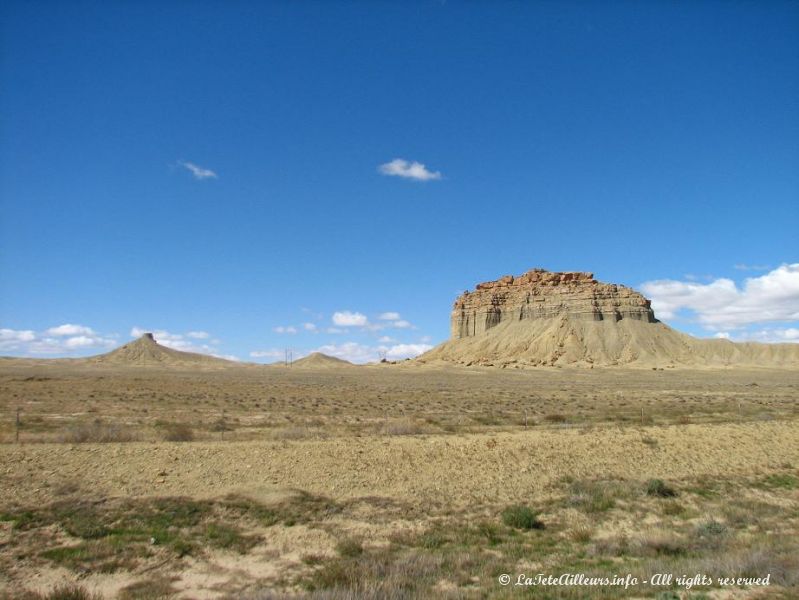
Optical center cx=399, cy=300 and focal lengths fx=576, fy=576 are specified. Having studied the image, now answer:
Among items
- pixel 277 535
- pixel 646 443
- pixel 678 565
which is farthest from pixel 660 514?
pixel 277 535

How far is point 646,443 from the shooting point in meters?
20.3

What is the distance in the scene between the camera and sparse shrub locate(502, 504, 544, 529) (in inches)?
502

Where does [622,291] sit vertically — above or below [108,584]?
above

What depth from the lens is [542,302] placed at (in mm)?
165500

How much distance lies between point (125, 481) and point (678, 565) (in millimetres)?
12527

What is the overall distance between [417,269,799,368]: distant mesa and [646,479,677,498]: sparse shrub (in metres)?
115

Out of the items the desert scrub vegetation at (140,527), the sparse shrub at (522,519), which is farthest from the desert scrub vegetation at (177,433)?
the sparse shrub at (522,519)

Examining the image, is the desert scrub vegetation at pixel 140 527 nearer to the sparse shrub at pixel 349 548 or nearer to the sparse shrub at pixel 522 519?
the sparse shrub at pixel 349 548

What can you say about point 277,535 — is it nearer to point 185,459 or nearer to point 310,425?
point 185,459

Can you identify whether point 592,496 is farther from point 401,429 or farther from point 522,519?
point 401,429

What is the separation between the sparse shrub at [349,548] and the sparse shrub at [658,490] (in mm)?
8355

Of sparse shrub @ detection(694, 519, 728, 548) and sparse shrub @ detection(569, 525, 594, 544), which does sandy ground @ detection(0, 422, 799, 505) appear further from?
sparse shrub @ detection(694, 519, 728, 548)

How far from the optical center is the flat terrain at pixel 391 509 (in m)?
9.65

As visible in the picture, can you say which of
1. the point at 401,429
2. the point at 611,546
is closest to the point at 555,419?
the point at 401,429
